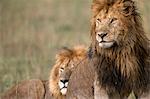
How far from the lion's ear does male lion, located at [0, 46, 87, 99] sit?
1195 mm

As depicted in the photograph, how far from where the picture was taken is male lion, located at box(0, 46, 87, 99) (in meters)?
9.55

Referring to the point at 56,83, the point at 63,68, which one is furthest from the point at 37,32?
the point at 63,68

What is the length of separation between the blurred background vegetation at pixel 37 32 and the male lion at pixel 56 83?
1.22 meters

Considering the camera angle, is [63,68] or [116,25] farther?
[63,68]

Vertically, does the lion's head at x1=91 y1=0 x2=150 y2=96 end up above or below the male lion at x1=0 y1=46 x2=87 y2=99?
above

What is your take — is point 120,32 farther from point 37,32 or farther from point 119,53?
point 37,32

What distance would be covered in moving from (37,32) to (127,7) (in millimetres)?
11346

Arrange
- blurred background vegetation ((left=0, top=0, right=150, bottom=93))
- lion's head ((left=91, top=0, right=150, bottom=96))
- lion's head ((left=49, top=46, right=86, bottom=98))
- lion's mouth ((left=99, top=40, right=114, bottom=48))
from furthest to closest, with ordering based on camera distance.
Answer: blurred background vegetation ((left=0, top=0, right=150, bottom=93)) < lion's head ((left=49, top=46, right=86, bottom=98)) < lion's head ((left=91, top=0, right=150, bottom=96)) < lion's mouth ((left=99, top=40, right=114, bottom=48))

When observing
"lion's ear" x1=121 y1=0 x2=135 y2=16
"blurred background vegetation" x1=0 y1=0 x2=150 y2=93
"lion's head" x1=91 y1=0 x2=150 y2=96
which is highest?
"lion's ear" x1=121 y1=0 x2=135 y2=16

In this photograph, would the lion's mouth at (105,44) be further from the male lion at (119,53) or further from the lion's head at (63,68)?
the lion's head at (63,68)

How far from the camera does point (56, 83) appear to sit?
9.79 m

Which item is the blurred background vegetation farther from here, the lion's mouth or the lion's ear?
the lion's mouth

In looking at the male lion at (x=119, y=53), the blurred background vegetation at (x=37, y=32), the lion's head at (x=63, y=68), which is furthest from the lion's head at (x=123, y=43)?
the blurred background vegetation at (x=37, y=32)

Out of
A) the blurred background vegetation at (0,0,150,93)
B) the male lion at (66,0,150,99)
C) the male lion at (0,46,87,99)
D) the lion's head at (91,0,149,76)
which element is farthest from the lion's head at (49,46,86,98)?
the blurred background vegetation at (0,0,150,93)
